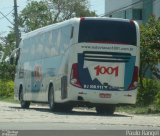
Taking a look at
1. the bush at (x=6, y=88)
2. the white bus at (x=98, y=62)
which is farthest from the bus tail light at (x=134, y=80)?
the bush at (x=6, y=88)

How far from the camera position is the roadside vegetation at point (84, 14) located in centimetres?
3316

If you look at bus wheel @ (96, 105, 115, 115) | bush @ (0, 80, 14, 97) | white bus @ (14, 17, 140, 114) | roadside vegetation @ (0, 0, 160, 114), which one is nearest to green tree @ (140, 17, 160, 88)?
roadside vegetation @ (0, 0, 160, 114)

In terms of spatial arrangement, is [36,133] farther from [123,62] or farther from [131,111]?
[131,111]

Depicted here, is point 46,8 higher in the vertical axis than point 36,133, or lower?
higher

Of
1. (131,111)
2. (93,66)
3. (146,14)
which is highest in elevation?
(146,14)

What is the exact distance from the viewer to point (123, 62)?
26266 mm

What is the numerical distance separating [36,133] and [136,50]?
11.7 metres

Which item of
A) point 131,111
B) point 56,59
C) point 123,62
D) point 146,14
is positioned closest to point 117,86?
point 123,62

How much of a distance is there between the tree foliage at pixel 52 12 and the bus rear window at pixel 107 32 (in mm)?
49563

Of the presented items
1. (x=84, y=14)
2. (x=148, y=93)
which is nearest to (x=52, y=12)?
(x=84, y=14)

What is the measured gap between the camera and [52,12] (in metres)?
78.5

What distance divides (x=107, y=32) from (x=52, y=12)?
173 ft

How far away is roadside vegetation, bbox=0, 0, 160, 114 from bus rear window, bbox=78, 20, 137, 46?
4644 mm

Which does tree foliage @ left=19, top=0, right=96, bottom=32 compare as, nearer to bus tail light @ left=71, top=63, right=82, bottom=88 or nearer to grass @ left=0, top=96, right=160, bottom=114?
grass @ left=0, top=96, right=160, bottom=114
